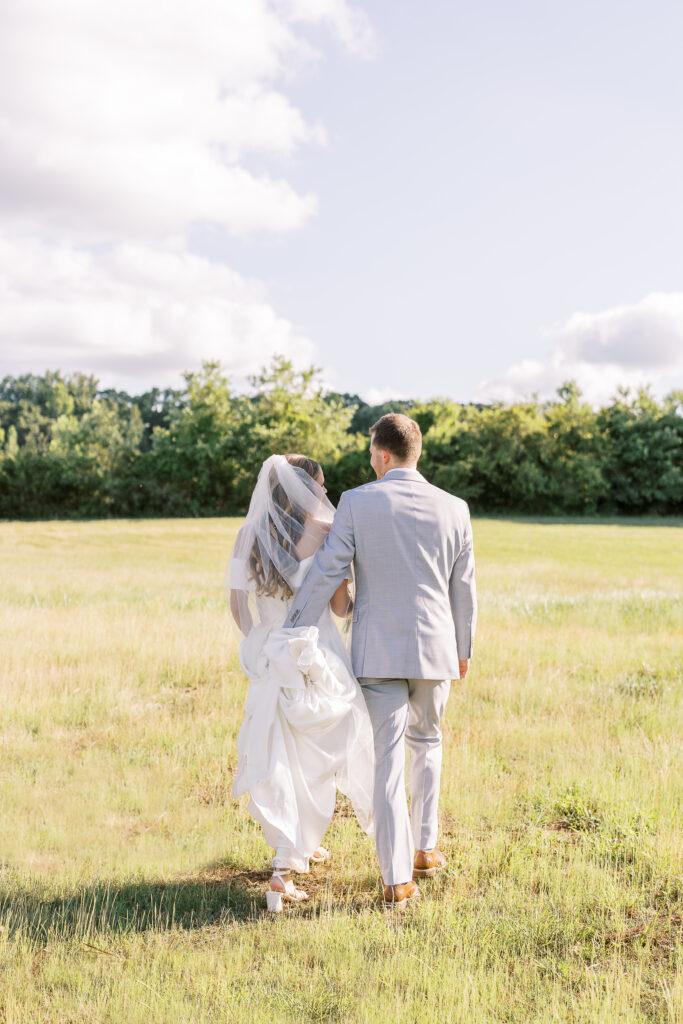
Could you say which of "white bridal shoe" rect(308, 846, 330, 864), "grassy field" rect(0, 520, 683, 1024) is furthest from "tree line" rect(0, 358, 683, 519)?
"white bridal shoe" rect(308, 846, 330, 864)

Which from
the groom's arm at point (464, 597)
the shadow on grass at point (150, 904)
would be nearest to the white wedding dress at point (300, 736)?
the shadow on grass at point (150, 904)

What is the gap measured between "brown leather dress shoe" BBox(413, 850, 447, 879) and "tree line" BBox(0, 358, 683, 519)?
40.7 m

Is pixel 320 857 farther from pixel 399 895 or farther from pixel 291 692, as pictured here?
pixel 291 692

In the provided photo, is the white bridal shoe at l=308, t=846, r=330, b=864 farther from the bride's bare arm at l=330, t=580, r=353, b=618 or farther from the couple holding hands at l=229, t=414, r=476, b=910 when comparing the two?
the bride's bare arm at l=330, t=580, r=353, b=618

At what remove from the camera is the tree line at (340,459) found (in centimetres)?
4669

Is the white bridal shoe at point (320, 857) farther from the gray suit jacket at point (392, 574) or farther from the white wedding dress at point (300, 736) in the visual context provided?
the gray suit jacket at point (392, 574)

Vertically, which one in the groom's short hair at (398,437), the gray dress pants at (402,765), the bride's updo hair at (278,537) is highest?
the groom's short hair at (398,437)

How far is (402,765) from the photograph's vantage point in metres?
4.20

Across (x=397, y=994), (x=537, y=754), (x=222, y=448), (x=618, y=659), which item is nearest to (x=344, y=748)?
(x=397, y=994)

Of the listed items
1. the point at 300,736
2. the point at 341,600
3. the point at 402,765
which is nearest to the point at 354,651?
the point at 341,600

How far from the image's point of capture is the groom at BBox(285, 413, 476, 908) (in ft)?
13.5

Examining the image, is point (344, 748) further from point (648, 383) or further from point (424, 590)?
point (648, 383)

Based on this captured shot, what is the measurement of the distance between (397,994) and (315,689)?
4.71 feet

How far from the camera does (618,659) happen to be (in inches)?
370
